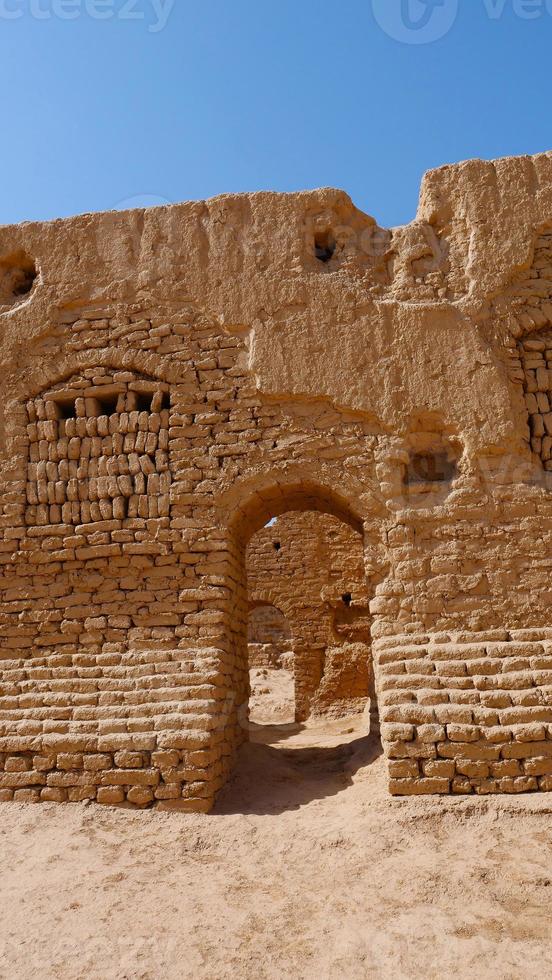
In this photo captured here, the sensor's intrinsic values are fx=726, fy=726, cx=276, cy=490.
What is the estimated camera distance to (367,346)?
20.4 feet

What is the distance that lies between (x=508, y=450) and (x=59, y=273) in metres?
4.29

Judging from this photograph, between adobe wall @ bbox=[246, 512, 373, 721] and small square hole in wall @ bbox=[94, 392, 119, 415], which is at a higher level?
small square hole in wall @ bbox=[94, 392, 119, 415]

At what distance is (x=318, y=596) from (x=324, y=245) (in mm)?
7184

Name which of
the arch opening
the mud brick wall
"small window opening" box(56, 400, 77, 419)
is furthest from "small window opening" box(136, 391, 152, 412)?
the arch opening

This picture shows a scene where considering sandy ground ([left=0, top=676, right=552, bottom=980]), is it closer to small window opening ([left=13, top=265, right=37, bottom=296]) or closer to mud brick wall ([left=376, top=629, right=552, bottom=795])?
mud brick wall ([left=376, top=629, right=552, bottom=795])

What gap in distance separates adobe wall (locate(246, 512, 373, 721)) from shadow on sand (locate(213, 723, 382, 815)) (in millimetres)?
4840

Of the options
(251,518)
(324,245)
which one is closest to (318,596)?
(251,518)

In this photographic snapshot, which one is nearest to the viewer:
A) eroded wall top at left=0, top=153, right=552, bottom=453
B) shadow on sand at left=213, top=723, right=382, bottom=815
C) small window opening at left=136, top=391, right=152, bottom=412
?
shadow on sand at left=213, top=723, right=382, bottom=815

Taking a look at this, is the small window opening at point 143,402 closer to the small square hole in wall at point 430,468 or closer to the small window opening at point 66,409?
the small window opening at point 66,409

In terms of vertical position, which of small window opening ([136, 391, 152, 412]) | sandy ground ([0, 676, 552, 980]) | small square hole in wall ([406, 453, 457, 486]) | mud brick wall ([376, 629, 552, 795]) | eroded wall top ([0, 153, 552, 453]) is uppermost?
eroded wall top ([0, 153, 552, 453])

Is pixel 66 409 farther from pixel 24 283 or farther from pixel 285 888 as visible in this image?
pixel 285 888

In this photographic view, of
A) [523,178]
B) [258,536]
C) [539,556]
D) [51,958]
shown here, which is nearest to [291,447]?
[539,556]

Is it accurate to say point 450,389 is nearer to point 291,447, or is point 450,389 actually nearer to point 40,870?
A: point 291,447

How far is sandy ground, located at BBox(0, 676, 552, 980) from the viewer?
337cm
